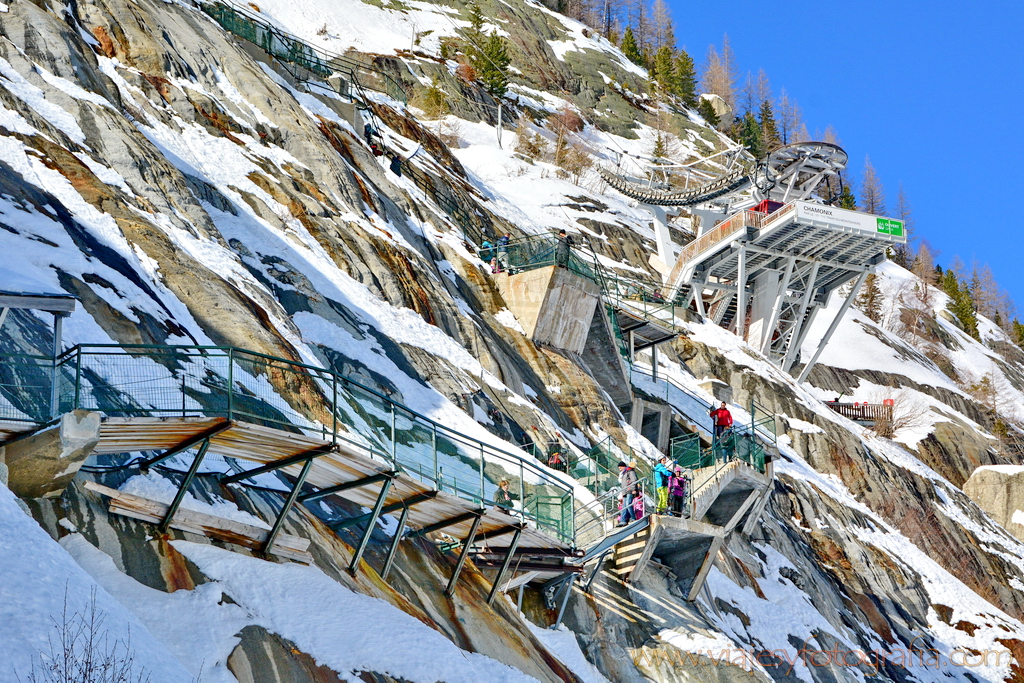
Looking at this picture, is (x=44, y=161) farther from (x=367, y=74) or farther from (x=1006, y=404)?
(x=1006, y=404)

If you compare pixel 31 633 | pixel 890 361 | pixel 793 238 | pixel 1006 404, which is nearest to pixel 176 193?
pixel 31 633

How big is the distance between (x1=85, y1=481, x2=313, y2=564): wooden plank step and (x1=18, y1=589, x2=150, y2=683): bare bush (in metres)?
2.79

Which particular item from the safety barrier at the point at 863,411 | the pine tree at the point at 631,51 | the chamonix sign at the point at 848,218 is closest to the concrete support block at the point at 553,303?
the chamonix sign at the point at 848,218

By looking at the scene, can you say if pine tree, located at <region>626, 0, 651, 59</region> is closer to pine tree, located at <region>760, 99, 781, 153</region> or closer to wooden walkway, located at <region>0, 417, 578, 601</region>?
pine tree, located at <region>760, 99, 781, 153</region>

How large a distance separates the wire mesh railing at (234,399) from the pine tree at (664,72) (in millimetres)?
91870

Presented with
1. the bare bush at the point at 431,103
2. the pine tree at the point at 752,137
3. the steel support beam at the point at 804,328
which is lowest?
the steel support beam at the point at 804,328

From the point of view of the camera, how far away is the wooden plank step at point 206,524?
12023 millimetres

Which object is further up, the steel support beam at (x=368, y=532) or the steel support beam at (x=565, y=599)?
the steel support beam at (x=368, y=532)

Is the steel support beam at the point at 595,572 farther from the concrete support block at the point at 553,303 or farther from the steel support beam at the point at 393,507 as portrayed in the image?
the concrete support block at the point at 553,303

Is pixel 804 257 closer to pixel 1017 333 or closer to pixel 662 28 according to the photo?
pixel 1017 333

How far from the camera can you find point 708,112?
109 meters

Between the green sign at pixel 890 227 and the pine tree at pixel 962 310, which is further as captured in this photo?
the pine tree at pixel 962 310

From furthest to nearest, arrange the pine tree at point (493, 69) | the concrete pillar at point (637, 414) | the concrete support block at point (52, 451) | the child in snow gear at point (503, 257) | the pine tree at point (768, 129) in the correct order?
the pine tree at point (768, 129) → the pine tree at point (493, 69) → the child in snow gear at point (503, 257) → the concrete pillar at point (637, 414) → the concrete support block at point (52, 451)

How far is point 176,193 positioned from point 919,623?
24.9 metres
